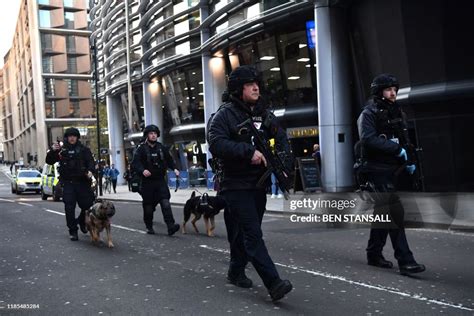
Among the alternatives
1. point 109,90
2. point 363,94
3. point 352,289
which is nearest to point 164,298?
point 352,289

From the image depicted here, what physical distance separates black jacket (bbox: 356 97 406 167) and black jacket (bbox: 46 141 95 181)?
16.7 ft

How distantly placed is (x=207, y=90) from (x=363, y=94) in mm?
10386

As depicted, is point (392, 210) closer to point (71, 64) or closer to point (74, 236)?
point (74, 236)

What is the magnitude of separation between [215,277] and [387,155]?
238 cm

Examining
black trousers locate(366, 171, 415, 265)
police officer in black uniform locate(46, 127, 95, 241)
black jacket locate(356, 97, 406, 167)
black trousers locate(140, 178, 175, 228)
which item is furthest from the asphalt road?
black jacket locate(356, 97, 406, 167)

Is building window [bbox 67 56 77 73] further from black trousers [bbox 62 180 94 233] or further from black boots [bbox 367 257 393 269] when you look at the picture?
black boots [bbox 367 257 393 269]

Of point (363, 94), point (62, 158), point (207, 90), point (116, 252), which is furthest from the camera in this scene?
point (207, 90)

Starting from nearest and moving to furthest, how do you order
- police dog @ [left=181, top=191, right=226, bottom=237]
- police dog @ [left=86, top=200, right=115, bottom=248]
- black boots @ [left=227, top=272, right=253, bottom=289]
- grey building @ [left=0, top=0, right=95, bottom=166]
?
black boots @ [left=227, top=272, right=253, bottom=289]
police dog @ [left=86, top=200, right=115, bottom=248]
police dog @ [left=181, top=191, right=226, bottom=237]
grey building @ [left=0, top=0, right=95, bottom=166]

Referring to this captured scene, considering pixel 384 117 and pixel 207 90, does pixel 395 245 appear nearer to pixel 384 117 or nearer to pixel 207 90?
pixel 384 117

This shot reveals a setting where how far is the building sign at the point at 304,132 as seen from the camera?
845 inches

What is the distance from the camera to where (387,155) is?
5840 millimetres

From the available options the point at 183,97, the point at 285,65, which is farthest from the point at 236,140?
the point at 183,97

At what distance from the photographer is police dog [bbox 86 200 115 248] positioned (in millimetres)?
8297

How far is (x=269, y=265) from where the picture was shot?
4621 mm
